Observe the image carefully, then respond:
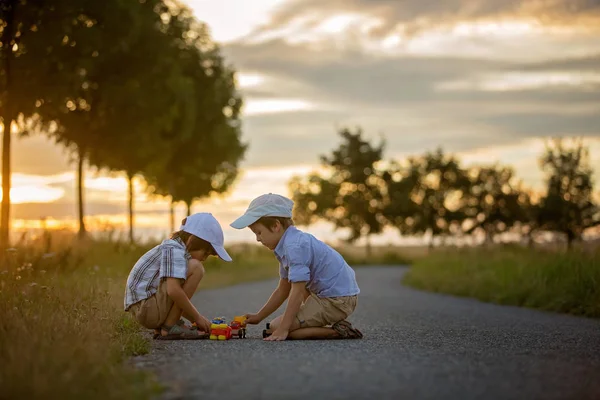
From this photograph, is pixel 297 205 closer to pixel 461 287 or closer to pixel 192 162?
pixel 192 162

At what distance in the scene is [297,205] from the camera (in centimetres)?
7844

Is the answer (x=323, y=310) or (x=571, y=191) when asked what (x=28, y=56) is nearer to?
(x=323, y=310)

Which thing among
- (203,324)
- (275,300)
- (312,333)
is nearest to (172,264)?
(203,324)

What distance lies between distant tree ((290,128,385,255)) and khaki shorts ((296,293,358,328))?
64.1m

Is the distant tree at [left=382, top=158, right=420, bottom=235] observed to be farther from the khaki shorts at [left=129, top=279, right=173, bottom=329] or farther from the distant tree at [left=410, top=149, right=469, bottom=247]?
the khaki shorts at [left=129, top=279, right=173, bottom=329]

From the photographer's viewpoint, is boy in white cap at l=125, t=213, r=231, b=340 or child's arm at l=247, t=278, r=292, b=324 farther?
child's arm at l=247, t=278, r=292, b=324

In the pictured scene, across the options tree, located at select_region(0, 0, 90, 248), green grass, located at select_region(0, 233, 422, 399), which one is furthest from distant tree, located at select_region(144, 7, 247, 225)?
green grass, located at select_region(0, 233, 422, 399)

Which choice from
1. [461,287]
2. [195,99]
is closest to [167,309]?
[461,287]

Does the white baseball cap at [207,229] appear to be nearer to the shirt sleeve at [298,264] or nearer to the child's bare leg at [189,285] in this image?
the child's bare leg at [189,285]

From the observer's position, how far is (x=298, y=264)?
8.34m

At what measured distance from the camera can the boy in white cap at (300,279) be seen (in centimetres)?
832

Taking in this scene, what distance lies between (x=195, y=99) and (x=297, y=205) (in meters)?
41.5

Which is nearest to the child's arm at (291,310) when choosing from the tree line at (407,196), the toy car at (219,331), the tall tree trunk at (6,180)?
the toy car at (219,331)

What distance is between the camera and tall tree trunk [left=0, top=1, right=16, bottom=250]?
1930 centimetres
